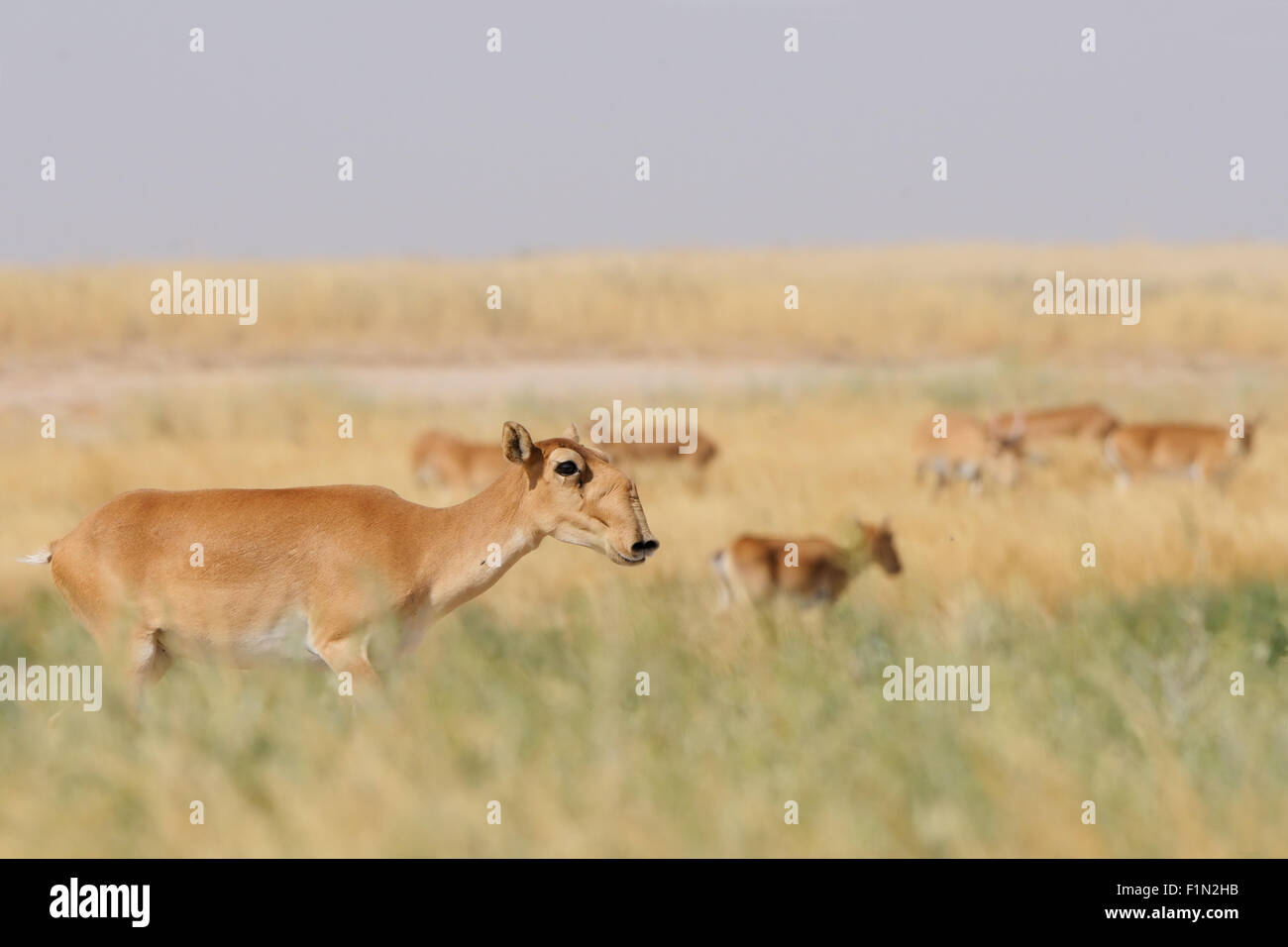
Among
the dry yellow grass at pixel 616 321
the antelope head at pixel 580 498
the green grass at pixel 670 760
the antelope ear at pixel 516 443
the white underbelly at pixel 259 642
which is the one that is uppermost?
the dry yellow grass at pixel 616 321

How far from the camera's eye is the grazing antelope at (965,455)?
62.6 ft

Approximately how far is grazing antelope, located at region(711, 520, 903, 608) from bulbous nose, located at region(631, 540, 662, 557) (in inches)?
167

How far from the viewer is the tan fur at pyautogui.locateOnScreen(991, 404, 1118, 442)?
21875mm

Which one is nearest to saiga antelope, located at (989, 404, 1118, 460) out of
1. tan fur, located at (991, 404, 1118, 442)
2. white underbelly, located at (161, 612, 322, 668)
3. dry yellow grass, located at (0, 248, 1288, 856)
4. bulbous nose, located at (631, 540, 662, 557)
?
tan fur, located at (991, 404, 1118, 442)

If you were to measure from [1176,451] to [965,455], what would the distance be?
7.50 ft

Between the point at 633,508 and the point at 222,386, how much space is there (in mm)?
22633

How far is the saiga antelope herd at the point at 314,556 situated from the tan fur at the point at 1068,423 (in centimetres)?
1458

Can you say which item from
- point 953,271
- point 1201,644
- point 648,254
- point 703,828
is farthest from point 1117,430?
point 648,254

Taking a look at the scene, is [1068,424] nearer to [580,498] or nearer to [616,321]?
[580,498]

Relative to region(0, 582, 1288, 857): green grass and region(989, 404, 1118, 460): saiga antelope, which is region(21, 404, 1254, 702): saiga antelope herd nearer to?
region(0, 582, 1288, 857): green grass

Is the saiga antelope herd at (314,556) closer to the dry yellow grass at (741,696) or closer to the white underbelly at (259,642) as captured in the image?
the white underbelly at (259,642)

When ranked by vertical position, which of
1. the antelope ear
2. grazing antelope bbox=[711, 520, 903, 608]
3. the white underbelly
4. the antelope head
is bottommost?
the white underbelly

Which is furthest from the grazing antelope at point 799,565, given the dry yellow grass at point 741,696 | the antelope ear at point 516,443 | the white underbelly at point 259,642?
the white underbelly at point 259,642

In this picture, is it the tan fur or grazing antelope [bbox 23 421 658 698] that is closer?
grazing antelope [bbox 23 421 658 698]
